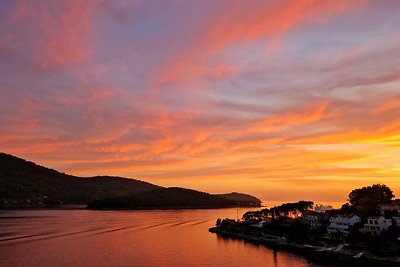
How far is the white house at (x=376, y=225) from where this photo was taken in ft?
195

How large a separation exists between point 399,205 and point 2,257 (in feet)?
222

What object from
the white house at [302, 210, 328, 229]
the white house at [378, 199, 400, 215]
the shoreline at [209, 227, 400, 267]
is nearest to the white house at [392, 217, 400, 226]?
the white house at [378, 199, 400, 215]

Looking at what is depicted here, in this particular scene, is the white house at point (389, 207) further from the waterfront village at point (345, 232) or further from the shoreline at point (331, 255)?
the shoreline at point (331, 255)

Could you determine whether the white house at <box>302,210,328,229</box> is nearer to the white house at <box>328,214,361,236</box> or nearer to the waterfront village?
the waterfront village

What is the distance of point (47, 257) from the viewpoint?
5491 centimetres

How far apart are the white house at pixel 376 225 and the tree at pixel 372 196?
2596 cm

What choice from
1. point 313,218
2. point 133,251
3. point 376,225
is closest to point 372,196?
point 313,218

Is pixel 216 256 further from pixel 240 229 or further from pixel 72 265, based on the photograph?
pixel 240 229

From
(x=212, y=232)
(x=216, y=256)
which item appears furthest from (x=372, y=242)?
(x=212, y=232)

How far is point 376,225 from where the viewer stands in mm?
60000

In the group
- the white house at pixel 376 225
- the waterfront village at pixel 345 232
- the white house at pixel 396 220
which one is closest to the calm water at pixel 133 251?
the waterfront village at pixel 345 232

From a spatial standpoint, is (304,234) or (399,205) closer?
(304,234)

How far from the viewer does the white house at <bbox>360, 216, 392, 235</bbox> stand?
195ft

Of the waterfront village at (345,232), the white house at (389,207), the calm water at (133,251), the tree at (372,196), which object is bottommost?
the calm water at (133,251)
